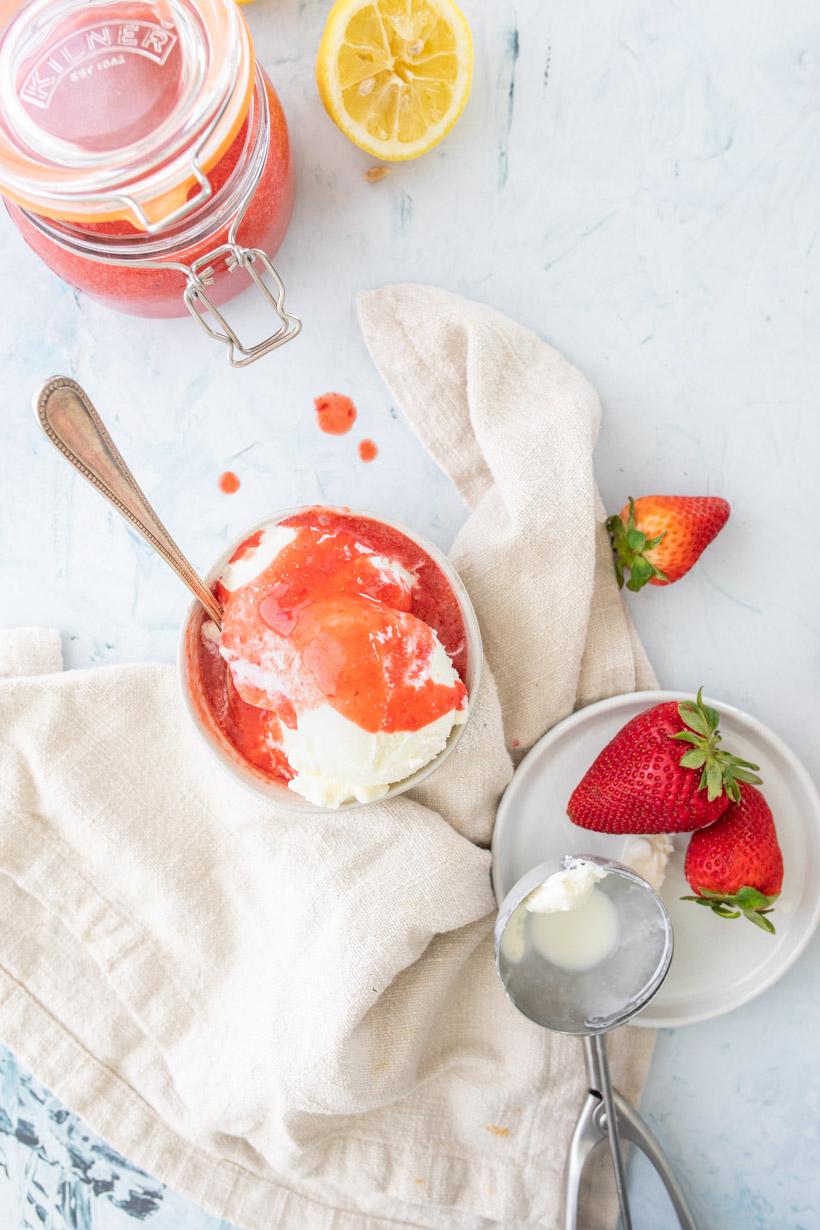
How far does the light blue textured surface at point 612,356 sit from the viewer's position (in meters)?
1.58

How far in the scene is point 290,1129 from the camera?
4.93 feet

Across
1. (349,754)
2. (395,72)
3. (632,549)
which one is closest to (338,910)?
(349,754)

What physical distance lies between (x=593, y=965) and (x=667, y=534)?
24.9 inches

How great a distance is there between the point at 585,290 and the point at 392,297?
0.31m

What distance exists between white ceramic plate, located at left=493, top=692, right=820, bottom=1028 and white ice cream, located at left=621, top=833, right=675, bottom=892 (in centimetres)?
2

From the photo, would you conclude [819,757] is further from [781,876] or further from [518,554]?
[518,554]

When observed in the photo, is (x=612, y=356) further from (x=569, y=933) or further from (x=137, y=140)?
(x=569, y=933)

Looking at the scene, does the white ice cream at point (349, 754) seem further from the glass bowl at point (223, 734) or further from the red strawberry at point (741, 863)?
the red strawberry at point (741, 863)

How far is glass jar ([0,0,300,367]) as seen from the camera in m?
1.14

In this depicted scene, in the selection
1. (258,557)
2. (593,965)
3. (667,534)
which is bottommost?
(593,965)

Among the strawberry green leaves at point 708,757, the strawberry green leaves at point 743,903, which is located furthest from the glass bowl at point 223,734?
the strawberry green leaves at point 743,903

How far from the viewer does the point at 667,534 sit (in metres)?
1.48

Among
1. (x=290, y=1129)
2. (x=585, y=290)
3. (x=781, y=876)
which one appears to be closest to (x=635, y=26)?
(x=585, y=290)

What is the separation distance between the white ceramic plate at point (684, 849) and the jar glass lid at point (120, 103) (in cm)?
90
